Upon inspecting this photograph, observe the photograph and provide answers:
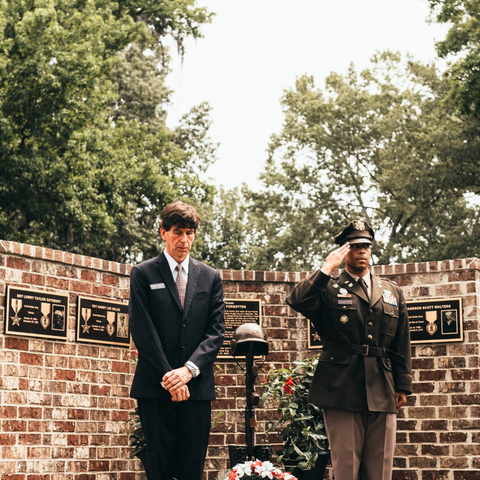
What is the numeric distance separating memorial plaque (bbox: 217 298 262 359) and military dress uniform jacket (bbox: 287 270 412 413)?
2.79 m

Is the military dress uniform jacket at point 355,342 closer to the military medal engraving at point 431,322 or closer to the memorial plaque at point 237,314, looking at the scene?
the military medal engraving at point 431,322

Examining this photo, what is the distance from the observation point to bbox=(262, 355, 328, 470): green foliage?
6.60 metres

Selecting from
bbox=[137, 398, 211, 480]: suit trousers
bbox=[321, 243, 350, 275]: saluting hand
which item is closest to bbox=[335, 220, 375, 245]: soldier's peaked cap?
bbox=[321, 243, 350, 275]: saluting hand

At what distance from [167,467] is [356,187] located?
23.7 meters

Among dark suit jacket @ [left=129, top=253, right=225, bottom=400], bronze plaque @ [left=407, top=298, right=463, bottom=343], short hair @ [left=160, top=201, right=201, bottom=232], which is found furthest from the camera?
bronze plaque @ [left=407, top=298, right=463, bottom=343]

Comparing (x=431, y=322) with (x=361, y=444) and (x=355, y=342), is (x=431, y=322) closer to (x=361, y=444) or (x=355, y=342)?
(x=355, y=342)

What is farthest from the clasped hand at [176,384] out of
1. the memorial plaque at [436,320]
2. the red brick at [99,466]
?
the memorial plaque at [436,320]

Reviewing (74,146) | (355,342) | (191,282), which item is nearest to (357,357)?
(355,342)

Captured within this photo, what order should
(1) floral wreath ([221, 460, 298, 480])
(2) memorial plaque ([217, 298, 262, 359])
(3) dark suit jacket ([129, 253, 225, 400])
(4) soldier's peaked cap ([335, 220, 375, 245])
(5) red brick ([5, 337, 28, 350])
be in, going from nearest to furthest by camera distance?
(3) dark suit jacket ([129, 253, 225, 400]) → (4) soldier's peaked cap ([335, 220, 375, 245]) → (1) floral wreath ([221, 460, 298, 480]) → (5) red brick ([5, 337, 28, 350]) → (2) memorial plaque ([217, 298, 262, 359])

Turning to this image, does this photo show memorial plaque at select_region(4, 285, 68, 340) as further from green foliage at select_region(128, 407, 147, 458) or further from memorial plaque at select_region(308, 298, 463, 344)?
memorial plaque at select_region(308, 298, 463, 344)

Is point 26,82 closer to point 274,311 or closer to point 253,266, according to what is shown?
point 274,311

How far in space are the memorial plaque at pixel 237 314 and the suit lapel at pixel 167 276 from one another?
10.6 ft

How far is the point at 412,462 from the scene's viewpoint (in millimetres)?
7129

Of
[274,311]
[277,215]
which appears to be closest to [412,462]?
[274,311]
